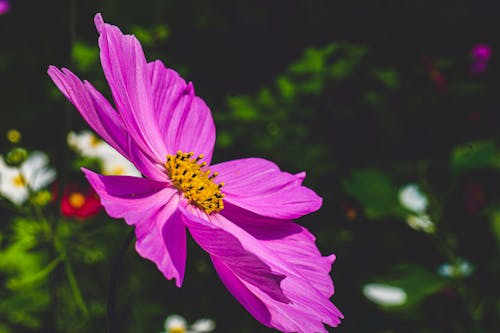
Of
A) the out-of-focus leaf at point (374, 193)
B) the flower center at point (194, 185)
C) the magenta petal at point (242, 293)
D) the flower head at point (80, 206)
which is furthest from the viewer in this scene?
the flower head at point (80, 206)

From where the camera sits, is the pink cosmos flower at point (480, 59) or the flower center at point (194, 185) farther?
the pink cosmos flower at point (480, 59)

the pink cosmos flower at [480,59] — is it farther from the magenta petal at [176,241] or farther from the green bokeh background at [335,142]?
the magenta petal at [176,241]

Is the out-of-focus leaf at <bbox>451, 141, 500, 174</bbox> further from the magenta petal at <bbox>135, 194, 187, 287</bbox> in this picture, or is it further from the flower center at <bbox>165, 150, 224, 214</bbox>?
the magenta petal at <bbox>135, 194, 187, 287</bbox>

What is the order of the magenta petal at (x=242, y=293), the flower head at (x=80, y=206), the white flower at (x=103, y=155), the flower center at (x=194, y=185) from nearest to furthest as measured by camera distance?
1. the magenta petal at (x=242, y=293)
2. the flower center at (x=194, y=185)
3. the flower head at (x=80, y=206)
4. the white flower at (x=103, y=155)

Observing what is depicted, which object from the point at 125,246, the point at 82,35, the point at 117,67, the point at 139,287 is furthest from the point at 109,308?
the point at 82,35

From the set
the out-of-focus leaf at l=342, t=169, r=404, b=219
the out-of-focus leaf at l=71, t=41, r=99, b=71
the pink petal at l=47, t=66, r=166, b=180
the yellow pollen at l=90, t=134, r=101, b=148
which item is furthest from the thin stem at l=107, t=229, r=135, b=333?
the yellow pollen at l=90, t=134, r=101, b=148

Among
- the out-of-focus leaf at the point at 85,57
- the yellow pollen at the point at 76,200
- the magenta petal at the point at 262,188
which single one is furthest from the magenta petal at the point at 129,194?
the out-of-focus leaf at the point at 85,57

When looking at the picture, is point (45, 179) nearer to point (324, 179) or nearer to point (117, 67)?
point (324, 179)

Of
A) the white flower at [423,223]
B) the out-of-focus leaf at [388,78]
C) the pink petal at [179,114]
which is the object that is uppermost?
the pink petal at [179,114]
